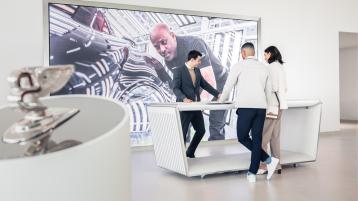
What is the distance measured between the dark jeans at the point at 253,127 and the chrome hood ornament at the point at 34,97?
3378mm

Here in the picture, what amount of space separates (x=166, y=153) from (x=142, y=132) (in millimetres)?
2353

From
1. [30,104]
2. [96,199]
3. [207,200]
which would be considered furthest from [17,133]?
[207,200]

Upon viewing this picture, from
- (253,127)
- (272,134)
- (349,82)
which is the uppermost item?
(349,82)

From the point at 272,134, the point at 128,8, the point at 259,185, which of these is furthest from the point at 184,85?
the point at 128,8

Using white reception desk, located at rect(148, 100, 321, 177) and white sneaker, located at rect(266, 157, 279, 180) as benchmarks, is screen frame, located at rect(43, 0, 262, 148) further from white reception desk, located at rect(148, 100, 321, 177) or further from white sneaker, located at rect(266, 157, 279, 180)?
white sneaker, located at rect(266, 157, 279, 180)

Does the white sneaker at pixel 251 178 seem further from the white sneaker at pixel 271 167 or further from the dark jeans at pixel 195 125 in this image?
the dark jeans at pixel 195 125

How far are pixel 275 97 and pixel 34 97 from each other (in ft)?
12.3

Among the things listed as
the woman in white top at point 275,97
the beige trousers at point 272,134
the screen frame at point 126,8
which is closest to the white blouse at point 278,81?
the woman in white top at point 275,97

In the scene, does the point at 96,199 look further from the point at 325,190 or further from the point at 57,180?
the point at 325,190

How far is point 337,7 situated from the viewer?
9.06 meters

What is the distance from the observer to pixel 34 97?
0.50 meters

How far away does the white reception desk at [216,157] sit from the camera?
3.91 meters

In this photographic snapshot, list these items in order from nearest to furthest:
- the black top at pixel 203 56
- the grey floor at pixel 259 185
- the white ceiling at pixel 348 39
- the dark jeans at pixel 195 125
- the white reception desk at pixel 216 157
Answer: the grey floor at pixel 259 185, the white reception desk at pixel 216 157, the dark jeans at pixel 195 125, the black top at pixel 203 56, the white ceiling at pixel 348 39

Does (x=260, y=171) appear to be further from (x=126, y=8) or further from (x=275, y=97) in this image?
(x=126, y=8)
